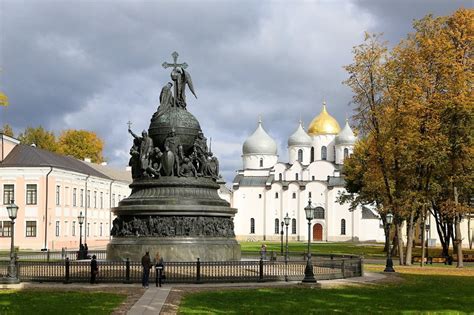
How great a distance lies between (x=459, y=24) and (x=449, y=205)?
35.2 ft

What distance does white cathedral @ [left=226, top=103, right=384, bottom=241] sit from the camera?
123m

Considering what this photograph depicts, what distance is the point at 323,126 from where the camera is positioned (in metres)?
135

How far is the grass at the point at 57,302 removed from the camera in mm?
19562

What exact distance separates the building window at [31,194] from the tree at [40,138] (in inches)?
1129

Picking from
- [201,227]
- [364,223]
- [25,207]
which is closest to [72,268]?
[201,227]

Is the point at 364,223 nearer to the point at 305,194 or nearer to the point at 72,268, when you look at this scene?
the point at 305,194

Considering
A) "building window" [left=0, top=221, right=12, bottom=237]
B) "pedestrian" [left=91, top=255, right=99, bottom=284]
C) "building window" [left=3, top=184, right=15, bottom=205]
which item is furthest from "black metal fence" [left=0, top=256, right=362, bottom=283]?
"building window" [left=3, top=184, right=15, bottom=205]

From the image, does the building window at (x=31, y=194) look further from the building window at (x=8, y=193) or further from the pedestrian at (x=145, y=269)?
the pedestrian at (x=145, y=269)

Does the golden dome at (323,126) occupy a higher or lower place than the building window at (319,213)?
higher

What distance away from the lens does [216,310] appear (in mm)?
19859

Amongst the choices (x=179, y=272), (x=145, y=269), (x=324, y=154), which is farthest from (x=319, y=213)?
(x=145, y=269)

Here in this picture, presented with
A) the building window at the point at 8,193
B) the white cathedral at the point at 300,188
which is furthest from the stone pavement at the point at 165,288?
the white cathedral at the point at 300,188

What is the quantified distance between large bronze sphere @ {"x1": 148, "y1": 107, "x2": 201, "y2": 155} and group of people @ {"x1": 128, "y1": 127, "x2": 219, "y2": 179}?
24 cm

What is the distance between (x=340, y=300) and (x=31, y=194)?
51.0 meters
